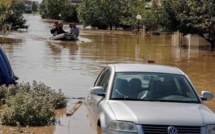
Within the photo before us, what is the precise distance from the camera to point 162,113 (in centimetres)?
717

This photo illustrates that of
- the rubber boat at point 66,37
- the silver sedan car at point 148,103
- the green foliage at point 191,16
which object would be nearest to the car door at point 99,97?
the silver sedan car at point 148,103

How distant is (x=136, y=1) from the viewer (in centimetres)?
6391

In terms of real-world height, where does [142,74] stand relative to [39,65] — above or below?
above

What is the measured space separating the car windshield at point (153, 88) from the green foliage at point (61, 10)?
3165 inches

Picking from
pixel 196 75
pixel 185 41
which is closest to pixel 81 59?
pixel 196 75

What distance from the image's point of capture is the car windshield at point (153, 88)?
812 centimetres

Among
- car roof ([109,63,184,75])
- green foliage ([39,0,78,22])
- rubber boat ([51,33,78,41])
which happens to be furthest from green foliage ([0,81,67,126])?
green foliage ([39,0,78,22])

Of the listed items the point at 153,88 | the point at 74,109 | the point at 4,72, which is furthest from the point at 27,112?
the point at 4,72

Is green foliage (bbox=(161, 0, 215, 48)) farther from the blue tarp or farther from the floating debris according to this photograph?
the floating debris

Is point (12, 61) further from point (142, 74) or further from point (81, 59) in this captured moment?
point (142, 74)

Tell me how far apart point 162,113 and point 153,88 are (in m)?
1.18

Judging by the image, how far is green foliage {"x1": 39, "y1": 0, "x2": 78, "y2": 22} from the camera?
8881 cm

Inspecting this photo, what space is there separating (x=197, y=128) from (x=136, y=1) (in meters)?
57.7

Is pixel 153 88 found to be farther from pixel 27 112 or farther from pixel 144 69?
pixel 27 112
